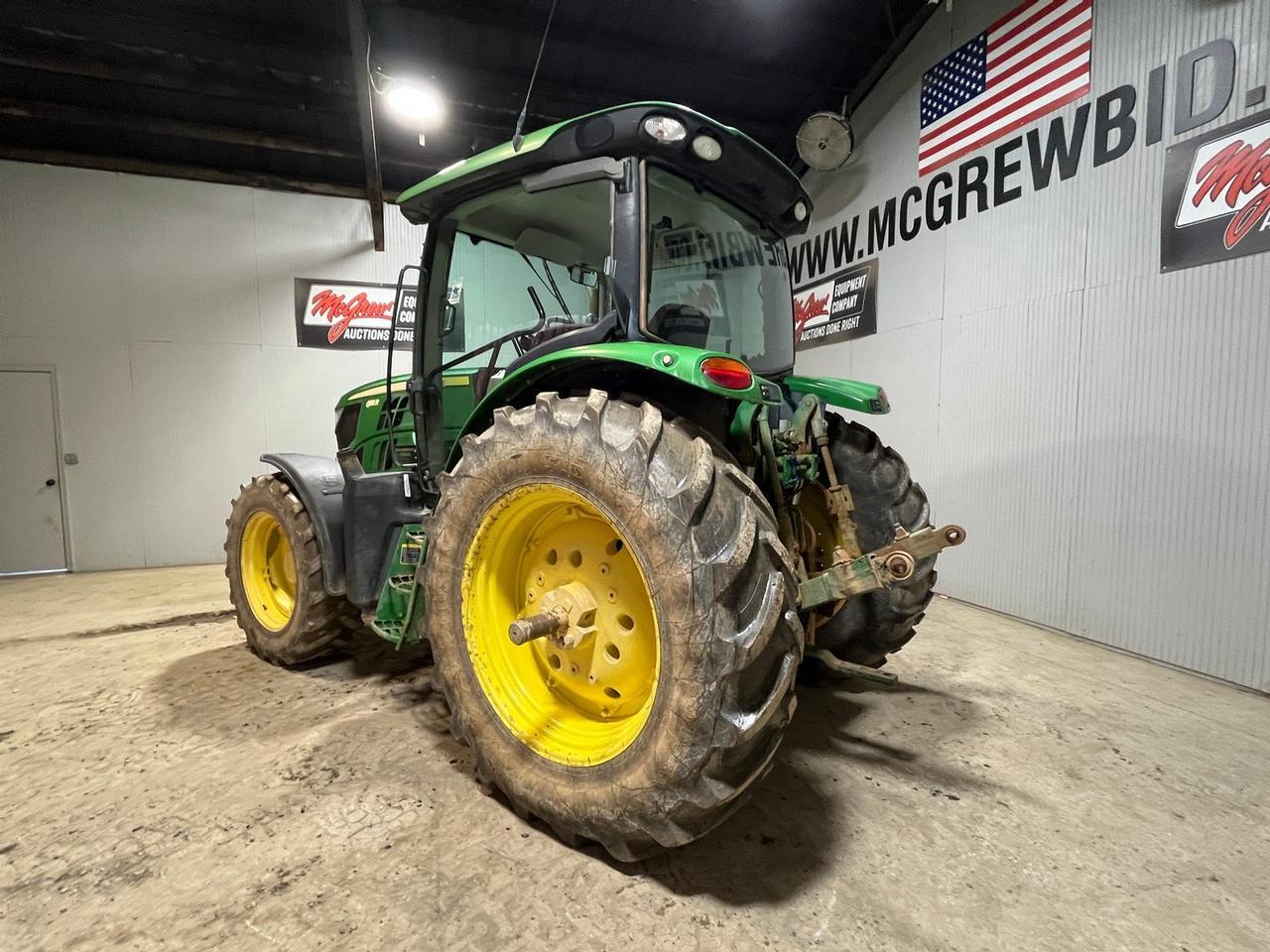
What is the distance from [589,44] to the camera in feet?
15.9

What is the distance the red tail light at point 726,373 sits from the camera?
137 centimetres

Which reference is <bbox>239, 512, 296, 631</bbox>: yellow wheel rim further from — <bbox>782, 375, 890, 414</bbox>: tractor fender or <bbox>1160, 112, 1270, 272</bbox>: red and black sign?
<bbox>1160, 112, 1270, 272</bbox>: red and black sign

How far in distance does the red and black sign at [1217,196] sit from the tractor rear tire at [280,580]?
4.44 m

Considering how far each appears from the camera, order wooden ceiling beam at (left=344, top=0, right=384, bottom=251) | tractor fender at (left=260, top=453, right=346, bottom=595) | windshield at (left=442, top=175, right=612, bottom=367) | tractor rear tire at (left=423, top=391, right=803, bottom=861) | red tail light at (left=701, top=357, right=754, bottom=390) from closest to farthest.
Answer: tractor rear tire at (left=423, top=391, right=803, bottom=861) → red tail light at (left=701, top=357, right=754, bottom=390) → windshield at (left=442, top=175, right=612, bottom=367) → tractor fender at (left=260, top=453, right=346, bottom=595) → wooden ceiling beam at (left=344, top=0, right=384, bottom=251)

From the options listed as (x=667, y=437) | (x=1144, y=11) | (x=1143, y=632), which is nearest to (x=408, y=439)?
(x=667, y=437)

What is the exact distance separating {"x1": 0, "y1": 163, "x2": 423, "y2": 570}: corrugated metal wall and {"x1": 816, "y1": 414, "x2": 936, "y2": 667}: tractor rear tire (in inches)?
219

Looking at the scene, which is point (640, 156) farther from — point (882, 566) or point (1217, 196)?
point (1217, 196)

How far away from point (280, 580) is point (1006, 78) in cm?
533

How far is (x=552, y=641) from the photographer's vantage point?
167 cm

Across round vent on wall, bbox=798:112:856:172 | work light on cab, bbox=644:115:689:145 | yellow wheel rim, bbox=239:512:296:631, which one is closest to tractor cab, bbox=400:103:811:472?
work light on cab, bbox=644:115:689:145

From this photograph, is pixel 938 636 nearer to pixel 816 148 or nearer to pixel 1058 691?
pixel 1058 691

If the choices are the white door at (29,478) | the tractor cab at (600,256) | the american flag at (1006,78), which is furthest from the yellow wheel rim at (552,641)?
the white door at (29,478)

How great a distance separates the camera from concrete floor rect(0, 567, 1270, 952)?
1311mm

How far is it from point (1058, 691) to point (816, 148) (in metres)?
4.33
